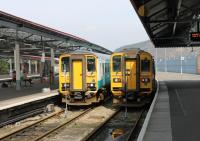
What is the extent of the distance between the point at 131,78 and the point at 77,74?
8.81 ft

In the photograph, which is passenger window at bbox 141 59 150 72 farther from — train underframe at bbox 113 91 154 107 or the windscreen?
the windscreen

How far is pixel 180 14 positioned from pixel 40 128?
1057 cm

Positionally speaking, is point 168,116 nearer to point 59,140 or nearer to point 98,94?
point 59,140

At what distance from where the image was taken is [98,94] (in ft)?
69.8

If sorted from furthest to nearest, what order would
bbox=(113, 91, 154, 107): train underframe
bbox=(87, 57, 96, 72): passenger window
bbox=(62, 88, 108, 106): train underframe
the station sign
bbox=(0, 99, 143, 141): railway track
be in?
the station sign < bbox=(87, 57, 96, 72): passenger window < bbox=(62, 88, 108, 106): train underframe < bbox=(113, 91, 154, 107): train underframe < bbox=(0, 99, 143, 141): railway track

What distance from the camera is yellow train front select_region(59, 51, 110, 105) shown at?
20.3 m

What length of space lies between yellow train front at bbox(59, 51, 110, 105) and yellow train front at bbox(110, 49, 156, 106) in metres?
1.14

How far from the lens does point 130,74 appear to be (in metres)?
19.5

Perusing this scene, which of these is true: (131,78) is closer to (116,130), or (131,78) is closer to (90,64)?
(90,64)

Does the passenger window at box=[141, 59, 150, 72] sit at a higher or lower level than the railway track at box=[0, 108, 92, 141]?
higher

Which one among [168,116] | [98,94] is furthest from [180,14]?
[168,116]

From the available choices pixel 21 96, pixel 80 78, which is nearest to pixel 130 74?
pixel 80 78

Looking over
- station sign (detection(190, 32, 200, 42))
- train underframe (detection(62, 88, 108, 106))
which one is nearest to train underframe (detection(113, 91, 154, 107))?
train underframe (detection(62, 88, 108, 106))

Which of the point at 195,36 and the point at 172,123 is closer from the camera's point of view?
the point at 172,123
